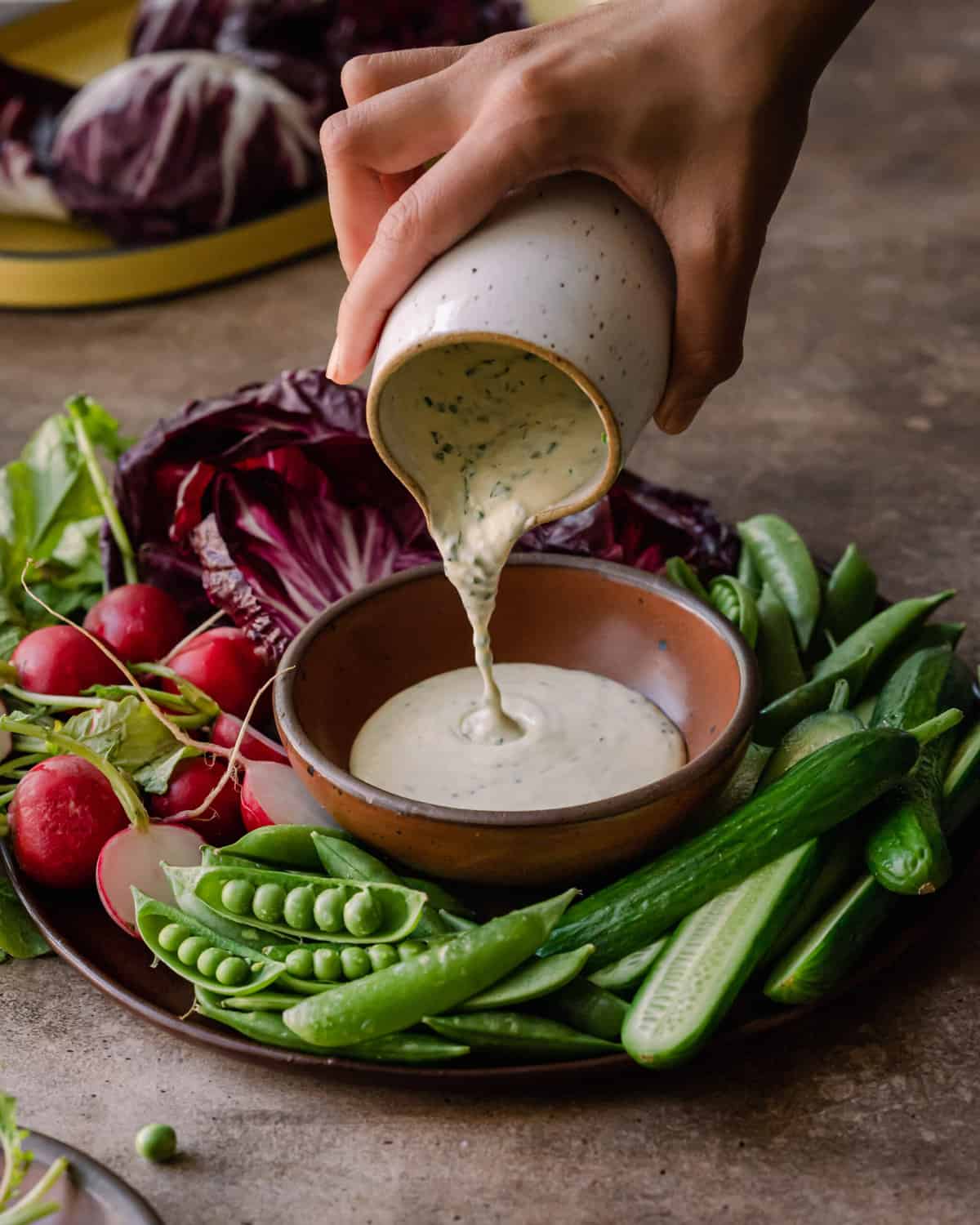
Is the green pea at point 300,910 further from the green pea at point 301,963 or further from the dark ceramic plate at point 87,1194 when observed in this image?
the dark ceramic plate at point 87,1194

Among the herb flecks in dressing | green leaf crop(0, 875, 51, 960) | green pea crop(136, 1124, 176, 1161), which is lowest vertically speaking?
green leaf crop(0, 875, 51, 960)

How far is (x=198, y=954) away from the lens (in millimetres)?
1953

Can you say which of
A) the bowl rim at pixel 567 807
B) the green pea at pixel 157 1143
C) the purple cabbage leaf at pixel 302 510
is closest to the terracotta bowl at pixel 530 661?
the bowl rim at pixel 567 807

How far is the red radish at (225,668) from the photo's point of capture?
8.23 feet

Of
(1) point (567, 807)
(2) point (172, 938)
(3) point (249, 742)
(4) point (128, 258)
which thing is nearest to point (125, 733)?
(3) point (249, 742)

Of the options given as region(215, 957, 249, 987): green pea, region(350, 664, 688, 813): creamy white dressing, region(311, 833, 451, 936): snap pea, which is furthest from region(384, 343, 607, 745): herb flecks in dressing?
region(215, 957, 249, 987): green pea

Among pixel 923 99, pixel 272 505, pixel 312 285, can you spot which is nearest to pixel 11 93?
pixel 312 285

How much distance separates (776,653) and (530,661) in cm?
42

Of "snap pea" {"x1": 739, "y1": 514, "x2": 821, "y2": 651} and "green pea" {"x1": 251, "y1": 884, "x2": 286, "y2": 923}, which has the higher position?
"green pea" {"x1": 251, "y1": 884, "x2": 286, "y2": 923}

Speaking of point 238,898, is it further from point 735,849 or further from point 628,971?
point 735,849

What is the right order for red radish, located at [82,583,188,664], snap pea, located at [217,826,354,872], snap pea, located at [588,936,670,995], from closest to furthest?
snap pea, located at [588,936,670,995], snap pea, located at [217,826,354,872], red radish, located at [82,583,188,664]

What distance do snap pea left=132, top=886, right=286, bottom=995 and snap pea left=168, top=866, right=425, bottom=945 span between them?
0.04 meters

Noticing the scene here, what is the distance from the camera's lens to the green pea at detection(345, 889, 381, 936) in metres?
1.91

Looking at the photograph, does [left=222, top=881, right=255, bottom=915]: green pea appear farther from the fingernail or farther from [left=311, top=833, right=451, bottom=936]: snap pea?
the fingernail
